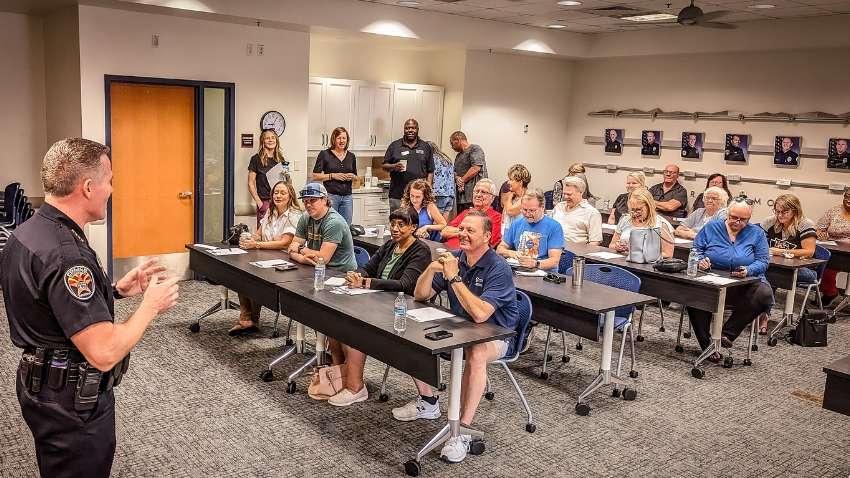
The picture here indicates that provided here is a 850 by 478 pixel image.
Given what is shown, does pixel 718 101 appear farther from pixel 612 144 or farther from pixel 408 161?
pixel 408 161

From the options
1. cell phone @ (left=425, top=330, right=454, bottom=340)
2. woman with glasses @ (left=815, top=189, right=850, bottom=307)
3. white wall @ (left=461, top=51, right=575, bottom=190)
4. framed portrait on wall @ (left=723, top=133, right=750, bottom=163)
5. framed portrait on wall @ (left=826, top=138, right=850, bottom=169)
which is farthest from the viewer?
white wall @ (left=461, top=51, right=575, bottom=190)

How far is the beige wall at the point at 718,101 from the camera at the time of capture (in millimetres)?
8898

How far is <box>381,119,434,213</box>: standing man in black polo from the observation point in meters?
9.13

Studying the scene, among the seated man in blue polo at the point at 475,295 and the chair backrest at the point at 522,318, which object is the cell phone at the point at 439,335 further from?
the chair backrest at the point at 522,318

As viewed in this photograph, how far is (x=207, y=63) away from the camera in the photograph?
25.9 ft

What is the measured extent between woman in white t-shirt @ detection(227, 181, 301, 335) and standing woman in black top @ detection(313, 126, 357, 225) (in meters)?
2.25

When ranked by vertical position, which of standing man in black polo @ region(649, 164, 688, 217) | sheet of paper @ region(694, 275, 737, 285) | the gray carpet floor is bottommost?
the gray carpet floor

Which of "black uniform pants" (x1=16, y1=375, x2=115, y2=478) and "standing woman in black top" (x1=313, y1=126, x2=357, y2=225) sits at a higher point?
"standing woman in black top" (x1=313, y1=126, x2=357, y2=225)

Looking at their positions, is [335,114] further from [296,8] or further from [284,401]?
[284,401]

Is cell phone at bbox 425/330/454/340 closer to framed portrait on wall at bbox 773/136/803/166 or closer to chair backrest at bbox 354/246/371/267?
chair backrest at bbox 354/246/371/267

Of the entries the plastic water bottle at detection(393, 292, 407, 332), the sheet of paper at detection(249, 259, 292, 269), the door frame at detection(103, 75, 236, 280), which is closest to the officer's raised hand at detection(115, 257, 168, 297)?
the plastic water bottle at detection(393, 292, 407, 332)

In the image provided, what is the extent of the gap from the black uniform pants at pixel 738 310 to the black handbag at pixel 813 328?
60 cm

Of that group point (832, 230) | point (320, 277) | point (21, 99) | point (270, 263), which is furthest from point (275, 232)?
point (832, 230)

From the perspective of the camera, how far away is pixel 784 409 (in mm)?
4980
